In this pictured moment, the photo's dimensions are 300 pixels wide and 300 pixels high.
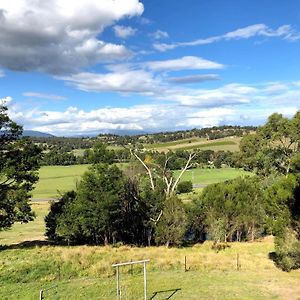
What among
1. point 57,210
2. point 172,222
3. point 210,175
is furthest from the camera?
point 210,175

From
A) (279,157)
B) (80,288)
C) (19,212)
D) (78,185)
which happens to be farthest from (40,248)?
(279,157)

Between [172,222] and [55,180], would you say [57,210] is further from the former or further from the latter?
[55,180]

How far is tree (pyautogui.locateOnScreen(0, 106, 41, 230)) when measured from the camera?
38844mm

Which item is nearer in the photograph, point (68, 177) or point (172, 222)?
point (172, 222)

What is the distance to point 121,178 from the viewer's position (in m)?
43.1

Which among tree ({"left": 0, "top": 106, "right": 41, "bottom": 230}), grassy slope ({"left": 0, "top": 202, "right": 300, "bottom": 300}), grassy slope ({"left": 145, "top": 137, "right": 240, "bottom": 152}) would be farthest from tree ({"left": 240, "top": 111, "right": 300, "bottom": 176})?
grassy slope ({"left": 145, "top": 137, "right": 240, "bottom": 152})

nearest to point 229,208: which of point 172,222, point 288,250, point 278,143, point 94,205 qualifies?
point 172,222

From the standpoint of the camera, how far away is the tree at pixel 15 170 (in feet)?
127

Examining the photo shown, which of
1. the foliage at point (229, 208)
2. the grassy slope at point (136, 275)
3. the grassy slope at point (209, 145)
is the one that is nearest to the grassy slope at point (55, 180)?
the grassy slope at point (209, 145)

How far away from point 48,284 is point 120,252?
35.4ft

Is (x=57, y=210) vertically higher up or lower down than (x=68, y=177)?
higher up

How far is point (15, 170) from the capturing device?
130 ft

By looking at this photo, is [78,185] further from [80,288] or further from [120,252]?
[80,288]

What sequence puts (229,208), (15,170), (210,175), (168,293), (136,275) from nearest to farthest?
(168,293) < (136,275) < (15,170) < (229,208) < (210,175)
